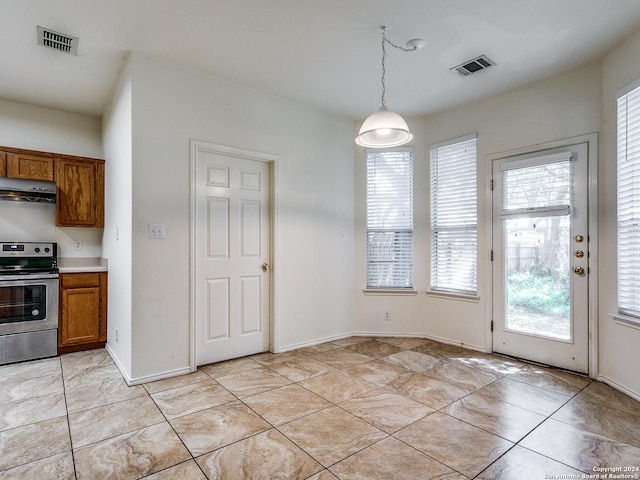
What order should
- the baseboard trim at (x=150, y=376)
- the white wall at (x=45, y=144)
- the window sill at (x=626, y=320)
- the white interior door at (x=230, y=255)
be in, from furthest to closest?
the white wall at (x=45, y=144)
the white interior door at (x=230, y=255)
the baseboard trim at (x=150, y=376)
the window sill at (x=626, y=320)

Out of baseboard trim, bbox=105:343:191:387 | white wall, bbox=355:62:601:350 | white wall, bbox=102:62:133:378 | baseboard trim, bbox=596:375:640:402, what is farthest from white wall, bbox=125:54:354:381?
baseboard trim, bbox=596:375:640:402

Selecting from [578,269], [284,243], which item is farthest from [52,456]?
[578,269]

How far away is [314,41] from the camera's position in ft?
9.25

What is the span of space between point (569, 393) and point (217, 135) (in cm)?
374

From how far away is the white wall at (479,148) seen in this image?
328cm

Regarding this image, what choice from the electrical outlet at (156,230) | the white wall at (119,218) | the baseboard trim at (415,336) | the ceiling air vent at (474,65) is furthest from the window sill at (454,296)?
the white wall at (119,218)

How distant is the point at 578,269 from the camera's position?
3.21 metres

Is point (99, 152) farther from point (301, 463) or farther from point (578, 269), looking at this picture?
point (578, 269)

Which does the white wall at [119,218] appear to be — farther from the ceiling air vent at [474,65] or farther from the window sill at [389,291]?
the ceiling air vent at [474,65]

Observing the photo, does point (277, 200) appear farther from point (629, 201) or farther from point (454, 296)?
point (629, 201)

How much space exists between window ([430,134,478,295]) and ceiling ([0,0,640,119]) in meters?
0.69

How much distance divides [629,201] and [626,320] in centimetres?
93

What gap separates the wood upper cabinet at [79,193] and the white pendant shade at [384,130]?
3173 mm

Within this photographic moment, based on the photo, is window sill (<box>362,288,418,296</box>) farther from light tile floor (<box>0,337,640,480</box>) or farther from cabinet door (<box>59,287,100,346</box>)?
cabinet door (<box>59,287,100,346</box>)
